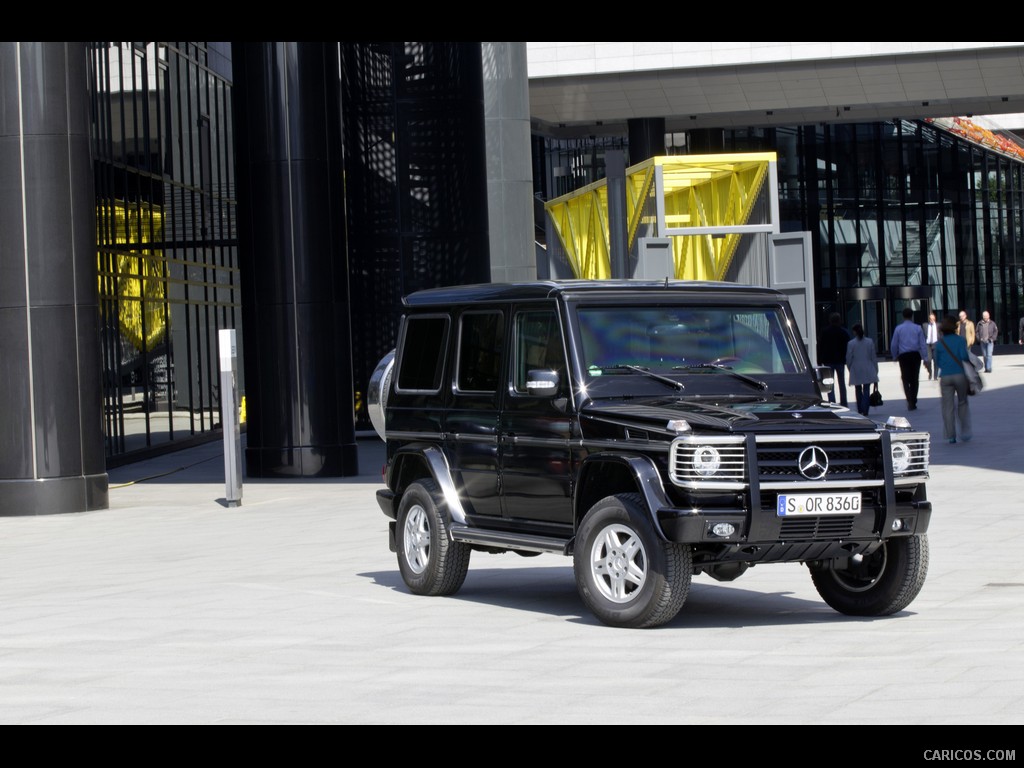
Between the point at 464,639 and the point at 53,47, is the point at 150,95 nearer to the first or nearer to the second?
the point at 53,47

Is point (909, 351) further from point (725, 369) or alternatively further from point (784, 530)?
point (784, 530)

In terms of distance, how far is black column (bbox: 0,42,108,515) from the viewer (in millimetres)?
18438

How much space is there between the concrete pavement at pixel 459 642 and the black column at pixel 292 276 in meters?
6.43

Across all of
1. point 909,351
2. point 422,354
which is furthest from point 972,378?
point 422,354

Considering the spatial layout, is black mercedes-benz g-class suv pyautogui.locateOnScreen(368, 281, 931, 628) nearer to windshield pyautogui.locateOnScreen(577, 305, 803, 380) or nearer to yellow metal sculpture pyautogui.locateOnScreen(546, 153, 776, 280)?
windshield pyautogui.locateOnScreen(577, 305, 803, 380)

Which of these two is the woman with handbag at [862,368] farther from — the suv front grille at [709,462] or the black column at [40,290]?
the suv front grille at [709,462]

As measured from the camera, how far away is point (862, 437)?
9312 mm

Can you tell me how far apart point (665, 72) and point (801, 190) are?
27.8m

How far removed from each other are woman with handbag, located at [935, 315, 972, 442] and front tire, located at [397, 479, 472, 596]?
12941 mm

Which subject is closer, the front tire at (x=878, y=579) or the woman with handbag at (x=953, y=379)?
the front tire at (x=878, y=579)

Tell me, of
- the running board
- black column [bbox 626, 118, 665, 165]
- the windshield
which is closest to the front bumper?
the running board

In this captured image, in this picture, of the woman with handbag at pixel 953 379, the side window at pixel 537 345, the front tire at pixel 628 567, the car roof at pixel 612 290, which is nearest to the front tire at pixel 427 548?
the side window at pixel 537 345

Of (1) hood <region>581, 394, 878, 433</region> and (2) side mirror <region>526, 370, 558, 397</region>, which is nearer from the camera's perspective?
(1) hood <region>581, 394, 878, 433</region>

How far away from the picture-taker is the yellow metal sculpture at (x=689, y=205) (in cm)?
2692
